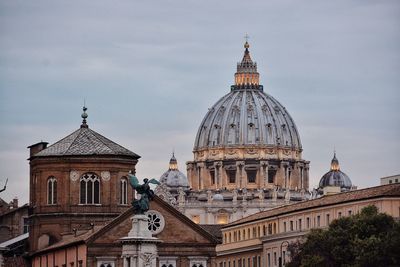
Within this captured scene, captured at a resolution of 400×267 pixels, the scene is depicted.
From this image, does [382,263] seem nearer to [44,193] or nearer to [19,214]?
[44,193]

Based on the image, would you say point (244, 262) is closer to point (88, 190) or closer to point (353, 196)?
point (353, 196)

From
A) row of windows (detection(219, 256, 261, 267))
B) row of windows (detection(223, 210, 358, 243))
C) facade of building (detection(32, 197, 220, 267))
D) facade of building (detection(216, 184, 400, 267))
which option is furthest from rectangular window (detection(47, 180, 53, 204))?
row of windows (detection(219, 256, 261, 267))

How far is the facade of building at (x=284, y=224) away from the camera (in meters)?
131

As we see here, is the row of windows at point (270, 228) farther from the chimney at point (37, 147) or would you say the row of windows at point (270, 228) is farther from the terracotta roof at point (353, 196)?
the chimney at point (37, 147)

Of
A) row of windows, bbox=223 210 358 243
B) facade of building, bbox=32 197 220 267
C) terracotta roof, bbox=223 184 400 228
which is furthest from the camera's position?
row of windows, bbox=223 210 358 243

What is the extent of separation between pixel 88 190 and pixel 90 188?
23 cm

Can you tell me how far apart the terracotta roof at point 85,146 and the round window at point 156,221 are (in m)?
9.17

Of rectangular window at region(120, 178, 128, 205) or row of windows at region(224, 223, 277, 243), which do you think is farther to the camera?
row of windows at region(224, 223, 277, 243)

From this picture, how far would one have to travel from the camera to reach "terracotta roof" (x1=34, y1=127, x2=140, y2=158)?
132 meters

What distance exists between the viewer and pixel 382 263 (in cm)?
10975

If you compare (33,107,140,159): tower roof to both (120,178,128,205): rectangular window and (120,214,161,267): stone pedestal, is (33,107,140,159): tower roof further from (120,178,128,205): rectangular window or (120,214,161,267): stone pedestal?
(120,214,161,267): stone pedestal

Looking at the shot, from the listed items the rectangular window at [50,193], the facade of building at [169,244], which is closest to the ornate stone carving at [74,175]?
the rectangular window at [50,193]

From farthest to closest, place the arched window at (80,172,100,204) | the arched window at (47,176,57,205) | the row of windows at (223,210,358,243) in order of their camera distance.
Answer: the row of windows at (223,210,358,243)
the arched window at (47,176,57,205)
the arched window at (80,172,100,204)

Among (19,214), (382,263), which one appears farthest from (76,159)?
(382,263)
